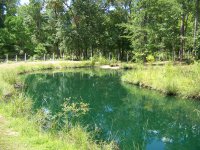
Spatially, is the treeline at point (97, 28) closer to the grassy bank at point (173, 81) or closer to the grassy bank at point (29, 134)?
the grassy bank at point (173, 81)

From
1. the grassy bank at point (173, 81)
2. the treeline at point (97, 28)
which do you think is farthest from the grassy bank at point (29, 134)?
the treeline at point (97, 28)

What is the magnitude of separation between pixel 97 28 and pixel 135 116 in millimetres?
38951

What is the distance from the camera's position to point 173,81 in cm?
1959

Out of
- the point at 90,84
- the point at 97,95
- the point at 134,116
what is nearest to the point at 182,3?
the point at 90,84

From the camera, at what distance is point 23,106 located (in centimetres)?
1202

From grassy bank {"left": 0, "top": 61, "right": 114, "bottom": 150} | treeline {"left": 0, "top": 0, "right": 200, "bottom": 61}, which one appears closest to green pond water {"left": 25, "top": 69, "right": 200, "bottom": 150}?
grassy bank {"left": 0, "top": 61, "right": 114, "bottom": 150}

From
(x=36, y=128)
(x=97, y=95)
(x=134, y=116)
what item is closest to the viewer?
(x=36, y=128)

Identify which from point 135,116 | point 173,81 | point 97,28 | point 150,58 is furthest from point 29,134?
point 97,28

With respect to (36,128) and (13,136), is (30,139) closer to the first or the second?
(13,136)

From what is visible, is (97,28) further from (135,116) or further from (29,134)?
(29,134)

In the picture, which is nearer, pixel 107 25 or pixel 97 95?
pixel 97 95

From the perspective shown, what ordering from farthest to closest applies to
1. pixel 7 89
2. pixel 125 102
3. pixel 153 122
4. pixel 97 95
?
pixel 97 95
pixel 125 102
pixel 7 89
pixel 153 122

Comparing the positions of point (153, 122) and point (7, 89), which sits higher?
point (7, 89)

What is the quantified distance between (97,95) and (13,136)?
1269cm
